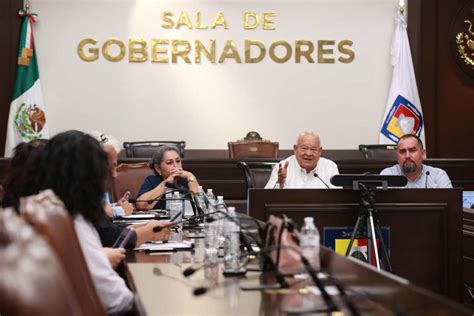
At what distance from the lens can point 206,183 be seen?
7285 millimetres

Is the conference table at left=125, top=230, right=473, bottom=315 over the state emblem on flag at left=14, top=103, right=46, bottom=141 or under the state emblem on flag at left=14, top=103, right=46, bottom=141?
under

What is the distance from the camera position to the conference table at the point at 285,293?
70.2 inches

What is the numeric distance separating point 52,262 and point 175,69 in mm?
8681

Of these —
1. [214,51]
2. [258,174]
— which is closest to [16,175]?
[258,174]

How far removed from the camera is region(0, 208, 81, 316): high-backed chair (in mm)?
1155

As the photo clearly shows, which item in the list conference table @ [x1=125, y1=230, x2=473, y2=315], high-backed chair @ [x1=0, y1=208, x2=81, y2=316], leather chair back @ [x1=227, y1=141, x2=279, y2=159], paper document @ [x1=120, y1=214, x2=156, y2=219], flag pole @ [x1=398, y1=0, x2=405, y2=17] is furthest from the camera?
flag pole @ [x1=398, y1=0, x2=405, y2=17]

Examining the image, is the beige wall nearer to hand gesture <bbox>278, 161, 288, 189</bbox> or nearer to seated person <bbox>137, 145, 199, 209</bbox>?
seated person <bbox>137, 145, 199, 209</bbox>

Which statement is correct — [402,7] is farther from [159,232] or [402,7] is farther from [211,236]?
[211,236]

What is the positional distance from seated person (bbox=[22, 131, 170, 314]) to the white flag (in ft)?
24.5

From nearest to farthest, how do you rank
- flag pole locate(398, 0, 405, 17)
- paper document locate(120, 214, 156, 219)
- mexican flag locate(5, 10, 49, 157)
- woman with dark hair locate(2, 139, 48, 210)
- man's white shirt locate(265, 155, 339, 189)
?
woman with dark hair locate(2, 139, 48, 210)
paper document locate(120, 214, 156, 219)
man's white shirt locate(265, 155, 339, 189)
mexican flag locate(5, 10, 49, 157)
flag pole locate(398, 0, 405, 17)


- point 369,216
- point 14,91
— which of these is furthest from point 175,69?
point 369,216

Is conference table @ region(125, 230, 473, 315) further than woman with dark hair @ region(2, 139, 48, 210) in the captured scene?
No

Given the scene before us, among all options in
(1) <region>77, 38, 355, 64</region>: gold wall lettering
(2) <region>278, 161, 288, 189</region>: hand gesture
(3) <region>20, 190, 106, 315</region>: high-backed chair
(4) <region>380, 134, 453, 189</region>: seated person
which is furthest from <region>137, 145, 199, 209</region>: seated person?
(1) <region>77, 38, 355, 64</region>: gold wall lettering

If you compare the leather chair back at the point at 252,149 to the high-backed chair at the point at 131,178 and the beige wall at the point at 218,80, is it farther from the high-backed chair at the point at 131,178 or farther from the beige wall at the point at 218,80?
the high-backed chair at the point at 131,178
